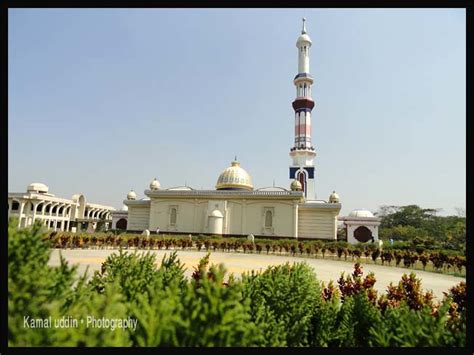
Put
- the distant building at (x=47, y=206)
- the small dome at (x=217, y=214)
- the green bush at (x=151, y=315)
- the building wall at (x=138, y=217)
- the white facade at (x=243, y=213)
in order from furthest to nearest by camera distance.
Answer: the building wall at (x=138, y=217), the small dome at (x=217, y=214), the white facade at (x=243, y=213), the distant building at (x=47, y=206), the green bush at (x=151, y=315)

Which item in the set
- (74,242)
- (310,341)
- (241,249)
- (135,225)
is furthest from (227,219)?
(310,341)

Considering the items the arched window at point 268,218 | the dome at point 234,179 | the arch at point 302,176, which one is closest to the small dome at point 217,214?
the dome at point 234,179

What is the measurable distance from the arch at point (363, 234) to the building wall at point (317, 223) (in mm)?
4822

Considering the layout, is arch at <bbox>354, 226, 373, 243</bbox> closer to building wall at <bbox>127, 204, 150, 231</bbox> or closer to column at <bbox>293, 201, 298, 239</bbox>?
column at <bbox>293, 201, 298, 239</bbox>

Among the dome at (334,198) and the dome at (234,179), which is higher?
the dome at (234,179)

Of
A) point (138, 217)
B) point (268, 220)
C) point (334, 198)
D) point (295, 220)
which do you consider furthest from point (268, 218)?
point (138, 217)

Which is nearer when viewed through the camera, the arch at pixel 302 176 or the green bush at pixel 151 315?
the green bush at pixel 151 315

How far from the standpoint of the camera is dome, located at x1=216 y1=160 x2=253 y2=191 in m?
35.2

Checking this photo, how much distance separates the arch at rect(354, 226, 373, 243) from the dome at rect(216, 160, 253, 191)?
45.6 feet

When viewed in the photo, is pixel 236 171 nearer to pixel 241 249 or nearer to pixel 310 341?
pixel 241 249

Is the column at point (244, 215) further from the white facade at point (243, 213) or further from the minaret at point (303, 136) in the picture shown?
the minaret at point (303, 136)

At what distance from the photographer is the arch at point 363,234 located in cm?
3519

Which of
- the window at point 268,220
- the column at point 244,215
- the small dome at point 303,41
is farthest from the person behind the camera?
the small dome at point 303,41
